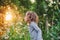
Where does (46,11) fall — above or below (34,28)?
above

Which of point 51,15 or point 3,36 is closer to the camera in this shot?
point 3,36

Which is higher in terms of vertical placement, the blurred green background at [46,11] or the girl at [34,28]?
the blurred green background at [46,11]

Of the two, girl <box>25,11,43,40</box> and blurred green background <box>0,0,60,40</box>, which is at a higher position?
blurred green background <box>0,0,60,40</box>

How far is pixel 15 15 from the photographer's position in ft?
22.0

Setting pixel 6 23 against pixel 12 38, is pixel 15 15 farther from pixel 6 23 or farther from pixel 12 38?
pixel 12 38

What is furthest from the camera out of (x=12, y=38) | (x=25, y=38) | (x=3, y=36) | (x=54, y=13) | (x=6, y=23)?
(x=54, y=13)

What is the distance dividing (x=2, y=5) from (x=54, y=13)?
4.78ft

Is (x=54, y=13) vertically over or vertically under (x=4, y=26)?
over

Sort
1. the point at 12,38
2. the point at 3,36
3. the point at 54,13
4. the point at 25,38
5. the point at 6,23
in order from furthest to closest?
1. the point at 54,13
2. the point at 6,23
3. the point at 3,36
4. the point at 12,38
5. the point at 25,38

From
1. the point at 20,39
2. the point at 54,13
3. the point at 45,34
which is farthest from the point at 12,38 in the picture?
the point at 54,13

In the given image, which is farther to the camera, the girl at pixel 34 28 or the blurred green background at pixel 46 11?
the blurred green background at pixel 46 11

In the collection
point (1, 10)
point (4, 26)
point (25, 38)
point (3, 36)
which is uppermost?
point (1, 10)

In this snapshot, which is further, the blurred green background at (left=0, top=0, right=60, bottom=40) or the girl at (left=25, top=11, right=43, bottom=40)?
the blurred green background at (left=0, top=0, right=60, bottom=40)

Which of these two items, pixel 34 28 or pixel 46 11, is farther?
pixel 46 11
